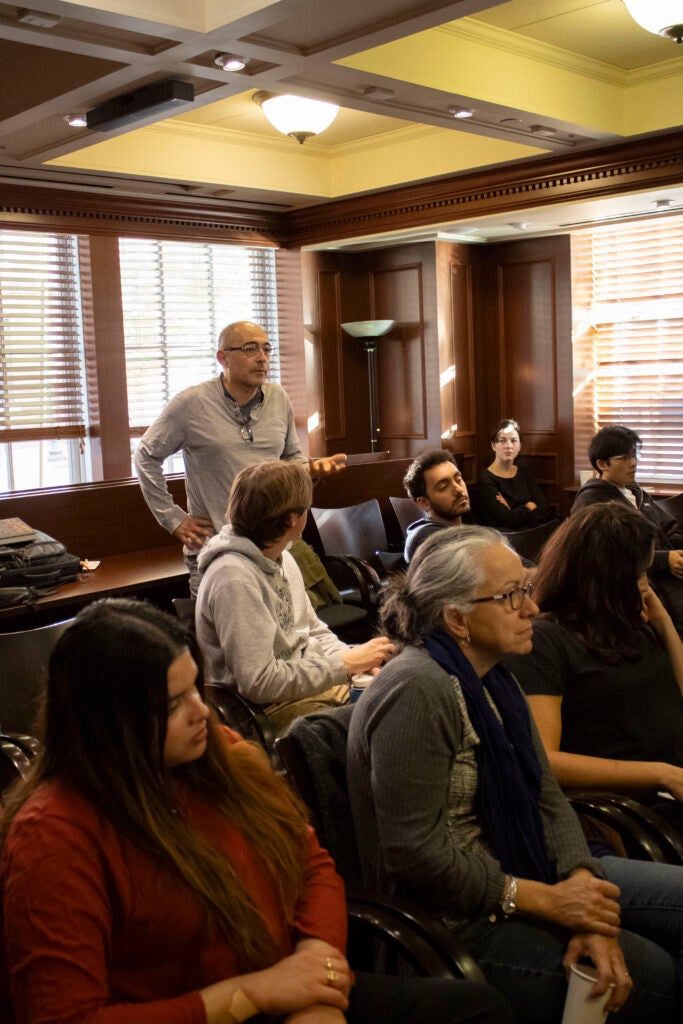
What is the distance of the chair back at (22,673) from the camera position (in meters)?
2.68

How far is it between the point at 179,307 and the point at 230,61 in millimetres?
3539

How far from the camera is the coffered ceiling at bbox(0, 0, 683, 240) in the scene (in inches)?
125

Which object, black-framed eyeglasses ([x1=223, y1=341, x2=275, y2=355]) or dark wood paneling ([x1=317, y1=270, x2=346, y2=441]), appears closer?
black-framed eyeglasses ([x1=223, y1=341, x2=275, y2=355])

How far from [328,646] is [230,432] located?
1.20 metres

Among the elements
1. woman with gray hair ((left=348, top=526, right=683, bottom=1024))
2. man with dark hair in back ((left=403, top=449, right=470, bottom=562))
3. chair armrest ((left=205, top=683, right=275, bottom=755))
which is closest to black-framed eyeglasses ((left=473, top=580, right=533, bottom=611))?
woman with gray hair ((left=348, top=526, right=683, bottom=1024))

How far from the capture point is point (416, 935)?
5.46 feet

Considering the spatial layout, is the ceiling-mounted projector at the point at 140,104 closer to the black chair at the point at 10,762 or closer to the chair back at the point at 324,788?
the black chair at the point at 10,762

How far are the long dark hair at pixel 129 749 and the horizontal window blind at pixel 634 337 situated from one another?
20.2ft

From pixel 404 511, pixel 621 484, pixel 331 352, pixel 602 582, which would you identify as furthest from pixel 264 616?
pixel 331 352

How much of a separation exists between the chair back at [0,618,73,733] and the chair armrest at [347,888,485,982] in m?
1.27

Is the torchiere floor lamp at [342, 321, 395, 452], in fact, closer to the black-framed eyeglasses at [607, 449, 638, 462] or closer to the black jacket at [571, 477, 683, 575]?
the black jacket at [571, 477, 683, 575]

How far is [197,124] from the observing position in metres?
5.62

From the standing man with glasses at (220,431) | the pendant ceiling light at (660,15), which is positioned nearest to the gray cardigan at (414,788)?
the standing man with glasses at (220,431)

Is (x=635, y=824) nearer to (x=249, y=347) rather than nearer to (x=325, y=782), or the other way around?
(x=325, y=782)
